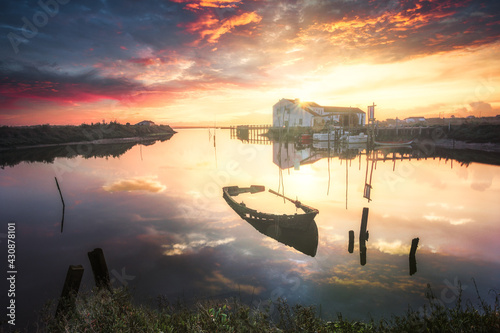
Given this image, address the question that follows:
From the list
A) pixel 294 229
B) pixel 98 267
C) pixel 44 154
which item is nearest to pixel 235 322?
pixel 98 267

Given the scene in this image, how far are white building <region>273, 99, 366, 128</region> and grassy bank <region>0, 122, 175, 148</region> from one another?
58.2 m

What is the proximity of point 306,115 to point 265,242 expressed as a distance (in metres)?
62.5

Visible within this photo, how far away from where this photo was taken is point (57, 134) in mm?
71062

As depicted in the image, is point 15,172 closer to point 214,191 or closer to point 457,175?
point 214,191

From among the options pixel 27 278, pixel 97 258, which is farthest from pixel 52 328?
pixel 27 278

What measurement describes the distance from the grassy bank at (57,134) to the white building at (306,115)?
191 ft

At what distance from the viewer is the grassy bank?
2387 inches

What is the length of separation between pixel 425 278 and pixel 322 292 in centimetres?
433

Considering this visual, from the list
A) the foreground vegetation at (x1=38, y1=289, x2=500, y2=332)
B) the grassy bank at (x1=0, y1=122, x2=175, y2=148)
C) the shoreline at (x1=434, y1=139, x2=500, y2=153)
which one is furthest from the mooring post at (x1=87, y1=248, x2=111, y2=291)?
the grassy bank at (x1=0, y1=122, x2=175, y2=148)

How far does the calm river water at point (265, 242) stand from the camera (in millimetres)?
9469

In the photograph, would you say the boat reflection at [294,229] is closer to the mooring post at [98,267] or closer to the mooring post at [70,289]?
the mooring post at [98,267]

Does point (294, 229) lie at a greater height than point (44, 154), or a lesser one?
lesser

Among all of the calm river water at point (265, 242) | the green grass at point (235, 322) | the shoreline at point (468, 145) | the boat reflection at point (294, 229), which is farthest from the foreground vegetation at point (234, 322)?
the shoreline at point (468, 145)

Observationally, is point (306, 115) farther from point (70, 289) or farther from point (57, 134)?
point (57, 134)
